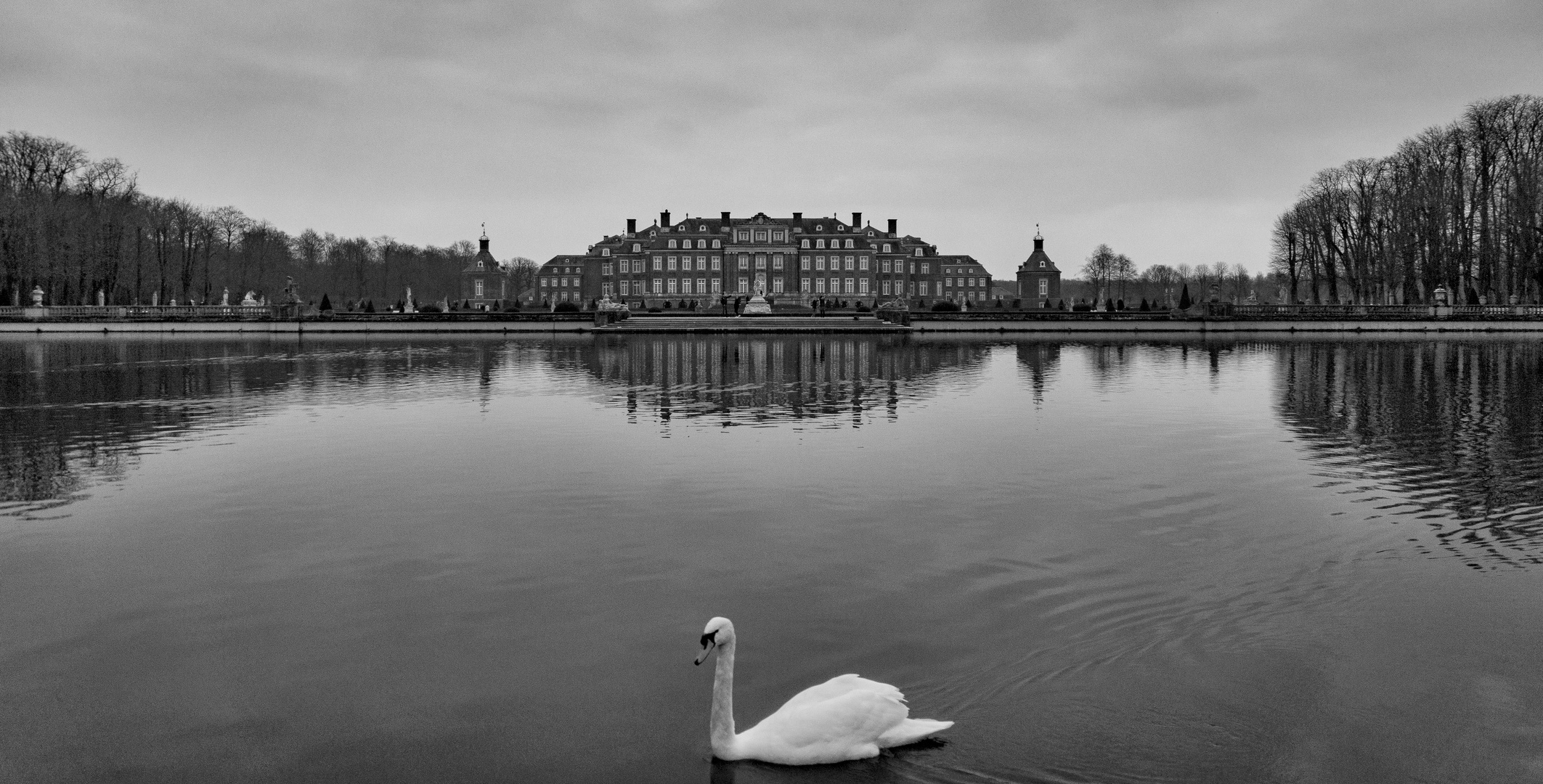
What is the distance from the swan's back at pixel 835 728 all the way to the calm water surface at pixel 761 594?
0.11 m

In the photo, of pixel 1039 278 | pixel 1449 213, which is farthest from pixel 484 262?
pixel 1449 213

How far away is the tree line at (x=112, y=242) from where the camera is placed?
5947 cm

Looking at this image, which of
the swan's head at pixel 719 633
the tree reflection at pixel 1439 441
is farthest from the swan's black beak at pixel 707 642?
the tree reflection at pixel 1439 441

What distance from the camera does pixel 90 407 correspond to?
20.5 m

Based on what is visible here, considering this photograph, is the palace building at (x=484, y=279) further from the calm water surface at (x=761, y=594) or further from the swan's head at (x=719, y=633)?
the swan's head at (x=719, y=633)

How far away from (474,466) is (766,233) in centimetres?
9290

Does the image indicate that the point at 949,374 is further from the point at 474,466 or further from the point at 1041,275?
the point at 1041,275

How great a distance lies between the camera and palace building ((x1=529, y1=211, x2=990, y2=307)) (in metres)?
105

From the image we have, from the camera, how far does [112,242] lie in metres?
65.9

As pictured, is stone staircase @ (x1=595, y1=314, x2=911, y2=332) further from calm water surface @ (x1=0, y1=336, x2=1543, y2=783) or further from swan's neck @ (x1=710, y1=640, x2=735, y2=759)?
swan's neck @ (x1=710, y1=640, x2=735, y2=759)

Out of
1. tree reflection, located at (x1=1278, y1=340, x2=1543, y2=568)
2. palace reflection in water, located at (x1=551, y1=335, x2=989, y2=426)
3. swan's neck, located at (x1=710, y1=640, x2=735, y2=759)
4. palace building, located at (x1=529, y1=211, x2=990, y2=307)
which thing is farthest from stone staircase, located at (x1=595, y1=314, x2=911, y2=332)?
swan's neck, located at (x1=710, y1=640, x2=735, y2=759)

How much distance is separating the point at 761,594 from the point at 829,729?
2661mm

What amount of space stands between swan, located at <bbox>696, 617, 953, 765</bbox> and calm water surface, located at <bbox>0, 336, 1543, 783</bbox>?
0.36 feet

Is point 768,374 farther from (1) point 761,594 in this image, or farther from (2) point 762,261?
(2) point 762,261
